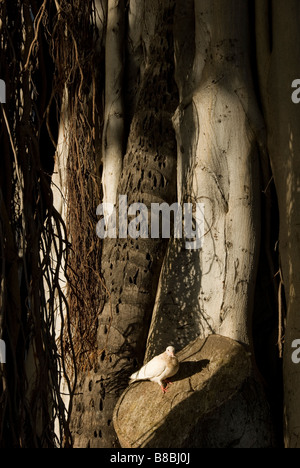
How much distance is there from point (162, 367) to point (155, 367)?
3cm

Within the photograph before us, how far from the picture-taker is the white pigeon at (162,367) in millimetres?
2873

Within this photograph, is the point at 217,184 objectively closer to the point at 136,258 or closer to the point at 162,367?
the point at 136,258

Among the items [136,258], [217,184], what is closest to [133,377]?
[136,258]

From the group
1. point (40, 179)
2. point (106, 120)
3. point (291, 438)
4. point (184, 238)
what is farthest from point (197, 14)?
point (291, 438)

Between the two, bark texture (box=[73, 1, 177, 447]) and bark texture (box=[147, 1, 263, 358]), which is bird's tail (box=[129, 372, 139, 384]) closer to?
bark texture (box=[73, 1, 177, 447])

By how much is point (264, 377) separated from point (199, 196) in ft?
2.58

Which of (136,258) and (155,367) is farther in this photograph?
(136,258)

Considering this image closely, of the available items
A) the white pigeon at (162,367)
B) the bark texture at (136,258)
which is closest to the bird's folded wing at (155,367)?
the white pigeon at (162,367)

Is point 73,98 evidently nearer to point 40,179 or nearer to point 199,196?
point 199,196

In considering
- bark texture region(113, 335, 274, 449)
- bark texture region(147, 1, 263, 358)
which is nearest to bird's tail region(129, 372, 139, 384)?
bark texture region(113, 335, 274, 449)

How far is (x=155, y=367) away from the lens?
289 centimetres

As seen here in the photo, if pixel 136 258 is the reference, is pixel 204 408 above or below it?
below

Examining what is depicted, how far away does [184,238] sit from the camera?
3217 mm
